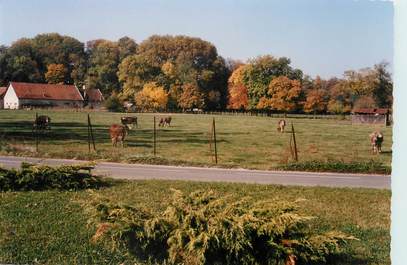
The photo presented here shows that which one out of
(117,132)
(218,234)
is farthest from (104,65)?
(218,234)

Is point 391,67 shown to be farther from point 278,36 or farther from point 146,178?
point 146,178

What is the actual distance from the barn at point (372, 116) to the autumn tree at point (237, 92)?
1257 millimetres

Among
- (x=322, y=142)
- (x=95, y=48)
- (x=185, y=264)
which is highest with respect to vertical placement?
(x=95, y=48)

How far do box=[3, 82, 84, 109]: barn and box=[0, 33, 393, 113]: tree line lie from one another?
0.09 meters

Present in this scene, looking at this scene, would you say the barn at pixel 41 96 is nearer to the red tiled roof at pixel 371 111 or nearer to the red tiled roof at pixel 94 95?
the red tiled roof at pixel 94 95

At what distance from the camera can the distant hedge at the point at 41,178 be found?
251 inches

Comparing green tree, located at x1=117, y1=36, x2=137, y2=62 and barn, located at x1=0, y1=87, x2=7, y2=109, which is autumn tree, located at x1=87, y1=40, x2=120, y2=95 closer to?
green tree, located at x1=117, y1=36, x2=137, y2=62

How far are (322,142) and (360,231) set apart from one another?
119 centimetres

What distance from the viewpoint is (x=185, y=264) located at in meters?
4.60

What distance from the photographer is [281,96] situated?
6.09 metres

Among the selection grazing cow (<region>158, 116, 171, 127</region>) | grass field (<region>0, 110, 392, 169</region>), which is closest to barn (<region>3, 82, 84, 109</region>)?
grass field (<region>0, 110, 392, 169</region>)

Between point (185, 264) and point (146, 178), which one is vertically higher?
point (146, 178)

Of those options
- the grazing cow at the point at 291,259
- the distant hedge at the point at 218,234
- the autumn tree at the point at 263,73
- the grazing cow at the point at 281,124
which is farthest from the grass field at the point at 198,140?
the grazing cow at the point at 291,259

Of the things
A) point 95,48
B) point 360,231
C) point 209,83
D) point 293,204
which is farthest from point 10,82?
point 360,231
